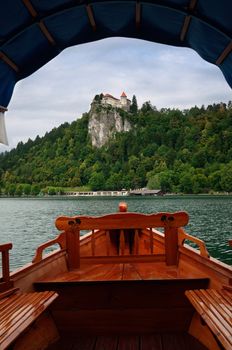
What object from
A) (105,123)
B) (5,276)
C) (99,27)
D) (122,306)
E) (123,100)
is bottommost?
(122,306)

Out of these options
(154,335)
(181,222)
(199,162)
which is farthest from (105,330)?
(199,162)

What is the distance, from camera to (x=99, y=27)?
3984 millimetres

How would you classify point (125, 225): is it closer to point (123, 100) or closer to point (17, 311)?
point (17, 311)

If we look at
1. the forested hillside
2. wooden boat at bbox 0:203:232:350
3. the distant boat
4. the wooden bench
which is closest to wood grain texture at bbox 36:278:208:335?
wooden boat at bbox 0:203:232:350

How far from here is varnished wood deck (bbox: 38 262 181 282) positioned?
15.4ft

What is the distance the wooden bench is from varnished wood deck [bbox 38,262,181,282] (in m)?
0.80

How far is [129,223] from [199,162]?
432 feet

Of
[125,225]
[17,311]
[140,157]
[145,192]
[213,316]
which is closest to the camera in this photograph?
[213,316]

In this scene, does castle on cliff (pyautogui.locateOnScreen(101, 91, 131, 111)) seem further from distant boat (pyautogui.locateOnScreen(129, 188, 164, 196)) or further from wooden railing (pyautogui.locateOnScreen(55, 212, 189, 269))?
wooden railing (pyautogui.locateOnScreen(55, 212, 189, 269))

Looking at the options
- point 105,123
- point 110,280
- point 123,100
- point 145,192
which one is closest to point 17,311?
point 110,280

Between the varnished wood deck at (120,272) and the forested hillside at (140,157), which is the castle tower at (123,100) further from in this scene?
the varnished wood deck at (120,272)

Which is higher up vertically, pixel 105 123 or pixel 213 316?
pixel 105 123

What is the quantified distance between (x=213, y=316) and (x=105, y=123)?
584 ft

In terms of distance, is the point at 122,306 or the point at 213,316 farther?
the point at 122,306
